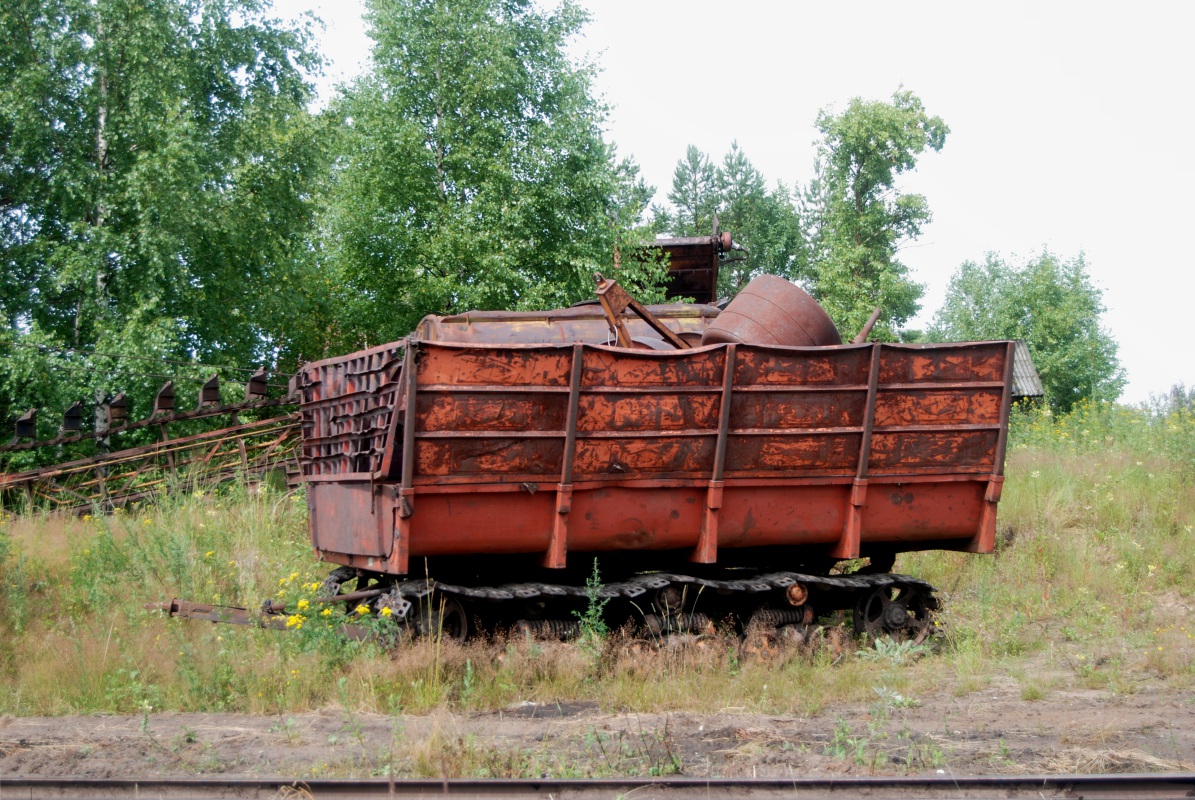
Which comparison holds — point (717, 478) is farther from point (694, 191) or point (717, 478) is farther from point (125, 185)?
point (694, 191)

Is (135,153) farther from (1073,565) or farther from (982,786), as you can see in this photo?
(982,786)

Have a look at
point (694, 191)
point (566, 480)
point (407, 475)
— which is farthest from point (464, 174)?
point (694, 191)

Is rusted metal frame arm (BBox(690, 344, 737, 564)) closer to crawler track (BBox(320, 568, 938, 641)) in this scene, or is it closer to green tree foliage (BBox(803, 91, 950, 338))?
crawler track (BBox(320, 568, 938, 641))

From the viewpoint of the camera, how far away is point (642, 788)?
4660 millimetres

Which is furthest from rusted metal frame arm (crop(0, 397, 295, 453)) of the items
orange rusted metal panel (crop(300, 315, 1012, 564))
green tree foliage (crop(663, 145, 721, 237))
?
green tree foliage (crop(663, 145, 721, 237))

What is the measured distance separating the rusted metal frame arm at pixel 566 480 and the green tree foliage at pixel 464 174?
12.9 metres

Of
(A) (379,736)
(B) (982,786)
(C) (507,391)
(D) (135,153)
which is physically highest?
(D) (135,153)

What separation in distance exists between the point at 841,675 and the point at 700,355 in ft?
7.90

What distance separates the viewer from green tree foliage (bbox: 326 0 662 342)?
20.6 metres

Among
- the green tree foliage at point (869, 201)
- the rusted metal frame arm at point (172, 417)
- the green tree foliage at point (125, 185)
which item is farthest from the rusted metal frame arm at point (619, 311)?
the green tree foliage at point (869, 201)

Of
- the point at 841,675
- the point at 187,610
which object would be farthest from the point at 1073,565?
the point at 187,610

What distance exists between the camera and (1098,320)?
167 ft

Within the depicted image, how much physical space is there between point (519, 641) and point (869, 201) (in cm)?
3982

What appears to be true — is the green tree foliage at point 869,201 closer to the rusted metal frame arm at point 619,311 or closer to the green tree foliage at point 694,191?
the green tree foliage at point 694,191
